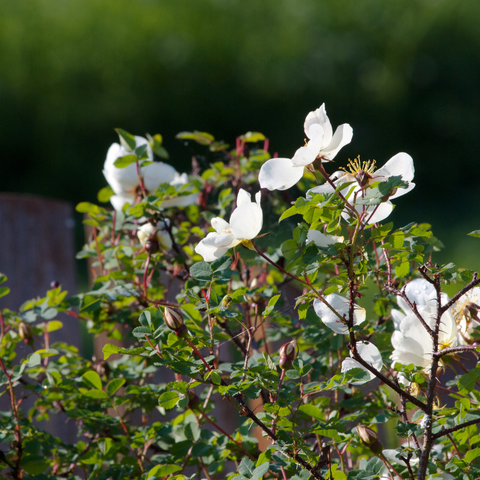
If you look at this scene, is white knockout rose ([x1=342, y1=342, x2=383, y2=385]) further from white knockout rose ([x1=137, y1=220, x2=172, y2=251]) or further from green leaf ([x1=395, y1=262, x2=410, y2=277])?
white knockout rose ([x1=137, y1=220, x2=172, y2=251])

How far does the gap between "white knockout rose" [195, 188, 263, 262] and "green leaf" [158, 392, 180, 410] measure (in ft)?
0.43

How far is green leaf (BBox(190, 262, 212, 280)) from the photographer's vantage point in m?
0.57

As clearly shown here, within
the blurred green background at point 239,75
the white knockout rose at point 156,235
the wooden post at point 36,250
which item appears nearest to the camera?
the white knockout rose at point 156,235

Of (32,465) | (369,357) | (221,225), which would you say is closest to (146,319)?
(221,225)

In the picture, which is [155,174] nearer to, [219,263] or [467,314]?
[219,263]

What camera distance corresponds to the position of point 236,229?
0.51 m

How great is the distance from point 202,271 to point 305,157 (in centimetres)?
16

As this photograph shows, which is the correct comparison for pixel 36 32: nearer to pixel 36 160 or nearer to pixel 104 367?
pixel 36 160

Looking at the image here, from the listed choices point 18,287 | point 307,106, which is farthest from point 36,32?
point 18,287

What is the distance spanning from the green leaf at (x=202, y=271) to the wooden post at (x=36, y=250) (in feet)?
2.73

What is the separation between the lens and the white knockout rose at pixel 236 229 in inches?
20.0

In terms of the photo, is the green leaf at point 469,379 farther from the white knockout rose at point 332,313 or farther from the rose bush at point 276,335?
the white knockout rose at point 332,313

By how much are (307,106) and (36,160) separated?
2.42m

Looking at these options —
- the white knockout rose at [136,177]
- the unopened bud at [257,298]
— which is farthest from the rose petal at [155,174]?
the unopened bud at [257,298]
